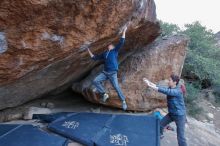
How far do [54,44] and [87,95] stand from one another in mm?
2923

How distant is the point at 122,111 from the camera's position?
757cm

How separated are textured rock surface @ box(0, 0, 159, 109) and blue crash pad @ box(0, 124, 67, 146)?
0.83 m

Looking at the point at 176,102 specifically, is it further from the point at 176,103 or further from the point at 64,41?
the point at 64,41

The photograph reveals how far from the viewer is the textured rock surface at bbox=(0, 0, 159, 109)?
397 cm

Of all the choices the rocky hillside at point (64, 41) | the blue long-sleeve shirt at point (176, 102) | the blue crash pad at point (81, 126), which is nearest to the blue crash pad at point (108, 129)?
the blue crash pad at point (81, 126)

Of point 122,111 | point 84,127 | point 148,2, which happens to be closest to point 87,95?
point 122,111

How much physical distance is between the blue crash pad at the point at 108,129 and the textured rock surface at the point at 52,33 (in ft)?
3.80

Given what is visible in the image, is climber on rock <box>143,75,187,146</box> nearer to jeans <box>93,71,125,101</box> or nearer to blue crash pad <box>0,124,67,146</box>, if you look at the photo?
jeans <box>93,71,125,101</box>

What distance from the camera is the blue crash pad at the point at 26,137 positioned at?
493cm

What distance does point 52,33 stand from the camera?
4469mm

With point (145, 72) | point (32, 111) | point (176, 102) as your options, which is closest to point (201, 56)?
point (145, 72)

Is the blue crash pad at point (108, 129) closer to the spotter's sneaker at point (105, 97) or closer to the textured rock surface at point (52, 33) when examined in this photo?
the spotter's sneaker at point (105, 97)

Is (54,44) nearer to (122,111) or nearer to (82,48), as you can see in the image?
(82,48)

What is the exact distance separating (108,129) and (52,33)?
7.80ft
